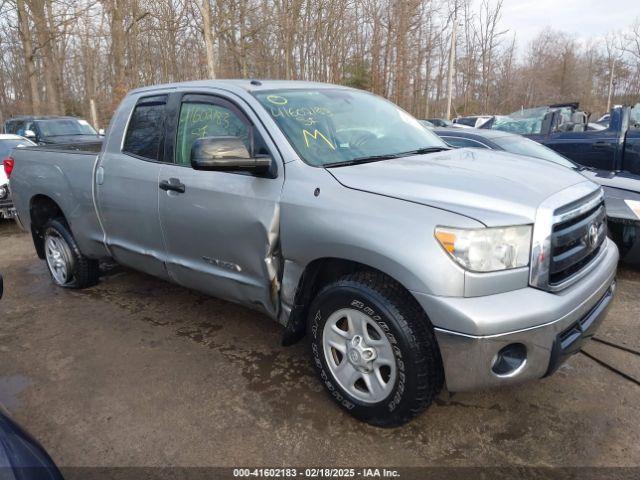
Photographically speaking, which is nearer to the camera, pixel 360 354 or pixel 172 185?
pixel 360 354

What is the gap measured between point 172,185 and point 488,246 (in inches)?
84.7

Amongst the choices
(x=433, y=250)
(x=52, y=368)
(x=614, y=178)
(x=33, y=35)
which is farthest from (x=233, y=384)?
(x=33, y=35)

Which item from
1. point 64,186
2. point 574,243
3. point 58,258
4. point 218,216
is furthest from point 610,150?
point 58,258

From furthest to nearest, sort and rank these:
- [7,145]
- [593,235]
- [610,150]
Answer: [7,145] < [610,150] < [593,235]

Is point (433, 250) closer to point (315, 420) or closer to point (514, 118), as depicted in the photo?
point (315, 420)

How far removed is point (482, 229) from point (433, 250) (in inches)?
9.1

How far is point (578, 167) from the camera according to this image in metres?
5.72

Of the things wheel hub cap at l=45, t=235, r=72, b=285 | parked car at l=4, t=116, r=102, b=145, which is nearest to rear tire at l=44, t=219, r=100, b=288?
wheel hub cap at l=45, t=235, r=72, b=285

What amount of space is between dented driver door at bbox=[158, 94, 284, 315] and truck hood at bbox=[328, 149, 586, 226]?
1.72 ft

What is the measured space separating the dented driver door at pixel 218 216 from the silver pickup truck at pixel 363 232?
1 centimetres

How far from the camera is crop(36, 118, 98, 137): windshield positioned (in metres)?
13.0

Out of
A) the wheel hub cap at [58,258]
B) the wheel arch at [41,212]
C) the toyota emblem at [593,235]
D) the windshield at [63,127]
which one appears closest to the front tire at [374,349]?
the toyota emblem at [593,235]

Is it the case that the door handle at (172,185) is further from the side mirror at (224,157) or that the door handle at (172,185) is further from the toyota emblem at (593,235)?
the toyota emblem at (593,235)

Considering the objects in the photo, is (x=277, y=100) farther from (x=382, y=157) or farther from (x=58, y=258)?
(x=58, y=258)
